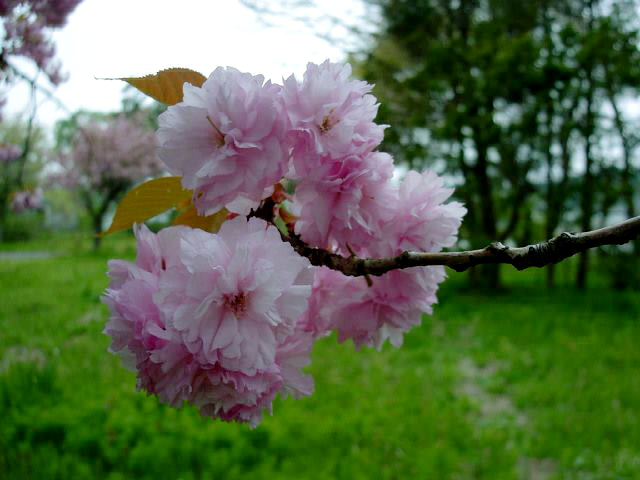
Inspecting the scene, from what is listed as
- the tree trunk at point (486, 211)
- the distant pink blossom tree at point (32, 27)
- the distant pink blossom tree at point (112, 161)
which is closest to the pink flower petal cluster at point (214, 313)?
the distant pink blossom tree at point (32, 27)

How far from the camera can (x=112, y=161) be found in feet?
20.9

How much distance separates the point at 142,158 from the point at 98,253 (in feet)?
7.07

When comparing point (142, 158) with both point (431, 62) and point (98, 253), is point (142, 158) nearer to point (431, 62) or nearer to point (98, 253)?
A: point (98, 253)

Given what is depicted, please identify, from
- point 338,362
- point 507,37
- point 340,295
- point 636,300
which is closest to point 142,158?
point 507,37

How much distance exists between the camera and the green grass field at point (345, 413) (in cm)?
153

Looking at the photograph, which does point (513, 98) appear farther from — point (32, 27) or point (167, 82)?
point (167, 82)

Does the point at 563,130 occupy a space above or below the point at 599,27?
below

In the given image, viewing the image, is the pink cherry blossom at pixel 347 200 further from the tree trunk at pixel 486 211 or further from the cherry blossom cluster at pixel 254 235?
the tree trunk at pixel 486 211

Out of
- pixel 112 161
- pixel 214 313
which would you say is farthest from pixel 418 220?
pixel 112 161

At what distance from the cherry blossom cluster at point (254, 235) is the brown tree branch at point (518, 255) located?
0.04 metres

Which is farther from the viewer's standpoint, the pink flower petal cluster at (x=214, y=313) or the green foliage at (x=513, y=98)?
the green foliage at (x=513, y=98)

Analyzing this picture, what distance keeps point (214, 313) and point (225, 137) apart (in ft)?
0.38

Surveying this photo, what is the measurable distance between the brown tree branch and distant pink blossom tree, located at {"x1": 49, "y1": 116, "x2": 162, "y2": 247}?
536 cm

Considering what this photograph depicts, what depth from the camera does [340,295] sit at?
0.48m
